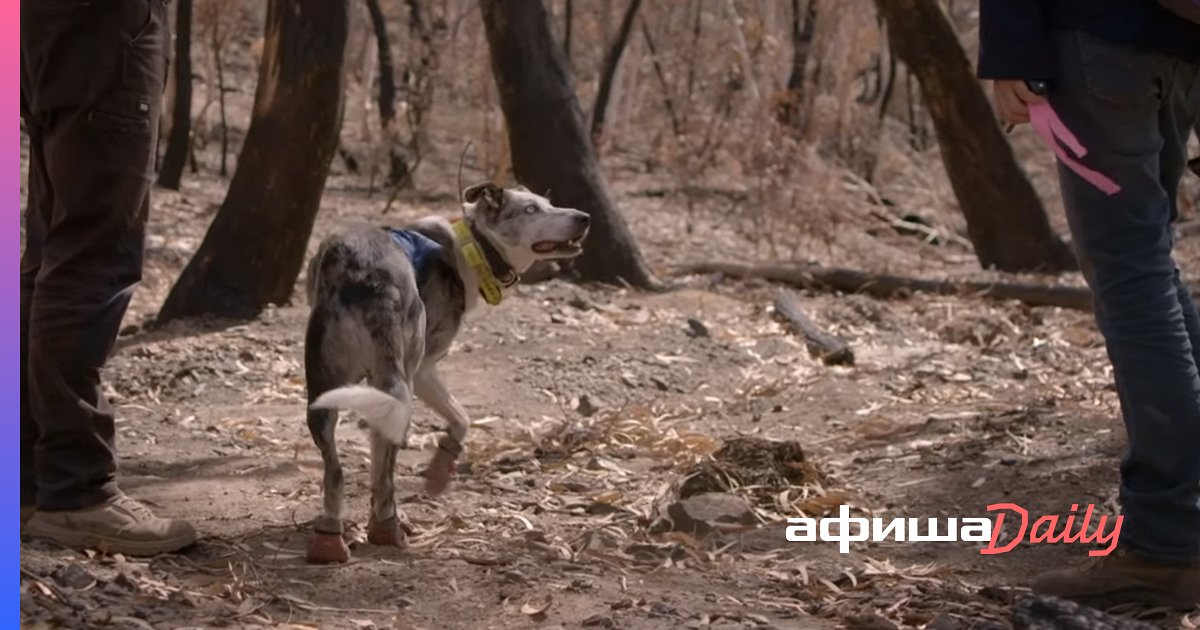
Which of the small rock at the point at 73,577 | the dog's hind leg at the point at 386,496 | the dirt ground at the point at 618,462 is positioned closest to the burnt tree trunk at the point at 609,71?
the dirt ground at the point at 618,462

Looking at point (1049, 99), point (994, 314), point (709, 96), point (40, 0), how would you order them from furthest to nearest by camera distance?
point (709, 96) → point (994, 314) → point (40, 0) → point (1049, 99)

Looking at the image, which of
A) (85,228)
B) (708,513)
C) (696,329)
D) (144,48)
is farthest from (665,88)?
(85,228)

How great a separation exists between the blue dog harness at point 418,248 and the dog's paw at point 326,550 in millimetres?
1036

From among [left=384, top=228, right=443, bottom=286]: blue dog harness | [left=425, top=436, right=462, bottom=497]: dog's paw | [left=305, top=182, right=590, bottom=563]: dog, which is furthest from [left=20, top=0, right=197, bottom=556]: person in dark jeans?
Result: [left=425, top=436, right=462, bottom=497]: dog's paw

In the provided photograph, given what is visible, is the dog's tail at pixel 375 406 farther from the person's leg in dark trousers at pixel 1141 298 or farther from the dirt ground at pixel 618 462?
the person's leg in dark trousers at pixel 1141 298

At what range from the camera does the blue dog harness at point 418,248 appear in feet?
16.3

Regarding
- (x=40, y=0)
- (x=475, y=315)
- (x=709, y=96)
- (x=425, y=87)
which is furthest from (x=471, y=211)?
(x=709, y=96)

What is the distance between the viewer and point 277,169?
27.6 ft

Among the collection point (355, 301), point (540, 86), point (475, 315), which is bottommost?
point (475, 315)

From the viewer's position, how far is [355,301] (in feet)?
14.8

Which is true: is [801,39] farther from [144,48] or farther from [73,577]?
[73,577]

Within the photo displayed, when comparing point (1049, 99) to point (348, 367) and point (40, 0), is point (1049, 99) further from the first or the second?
point (40, 0)

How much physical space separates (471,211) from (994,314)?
4.90m

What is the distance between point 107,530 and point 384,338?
96cm
